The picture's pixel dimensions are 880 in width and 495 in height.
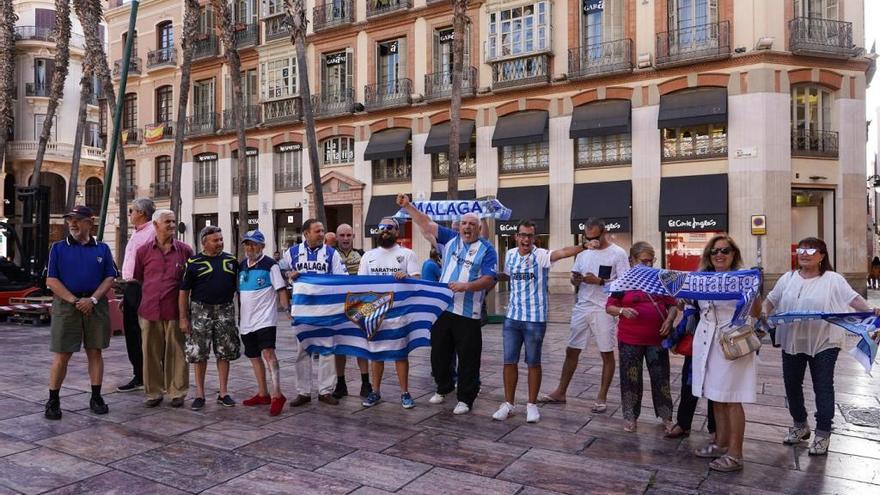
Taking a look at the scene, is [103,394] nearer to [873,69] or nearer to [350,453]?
[350,453]

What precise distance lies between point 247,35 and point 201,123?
16.2 ft

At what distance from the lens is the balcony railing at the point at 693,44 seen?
20844 mm

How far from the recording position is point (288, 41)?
2972 cm

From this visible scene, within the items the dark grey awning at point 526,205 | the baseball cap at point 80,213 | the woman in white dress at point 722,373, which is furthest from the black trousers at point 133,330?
the dark grey awning at point 526,205

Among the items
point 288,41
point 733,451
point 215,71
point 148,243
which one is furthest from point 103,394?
point 215,71

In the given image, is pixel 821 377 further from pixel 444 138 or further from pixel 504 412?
pixel 444 138

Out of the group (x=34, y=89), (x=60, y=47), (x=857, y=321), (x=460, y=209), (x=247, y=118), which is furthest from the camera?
(x=34, y=89)

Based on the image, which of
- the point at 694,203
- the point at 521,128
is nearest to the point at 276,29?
the point at 521,128

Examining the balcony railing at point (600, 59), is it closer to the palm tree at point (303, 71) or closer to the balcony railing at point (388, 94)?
the balcony railing at point (388, 94)

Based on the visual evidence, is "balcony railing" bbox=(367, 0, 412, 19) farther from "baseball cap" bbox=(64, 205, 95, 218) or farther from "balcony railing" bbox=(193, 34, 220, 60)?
"baseball cap" bbox=(64, 205, 95, 218)

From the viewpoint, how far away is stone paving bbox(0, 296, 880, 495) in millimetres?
4637

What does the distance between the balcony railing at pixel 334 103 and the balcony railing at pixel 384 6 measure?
10.9 feet

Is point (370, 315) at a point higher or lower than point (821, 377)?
higher

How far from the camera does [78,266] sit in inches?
256
